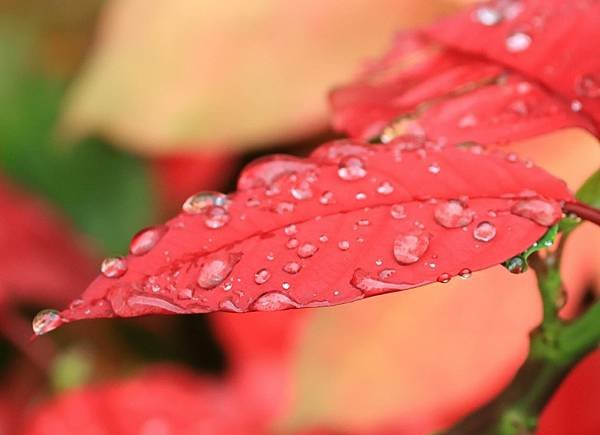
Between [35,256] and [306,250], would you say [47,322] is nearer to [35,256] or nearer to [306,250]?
[306,250]

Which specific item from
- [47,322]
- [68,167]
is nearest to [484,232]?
[47,322]

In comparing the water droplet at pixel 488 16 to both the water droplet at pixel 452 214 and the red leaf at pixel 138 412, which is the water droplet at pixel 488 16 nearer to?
the water droplet at pixel 452 214

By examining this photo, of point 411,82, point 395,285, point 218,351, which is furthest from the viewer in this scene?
point 218,351

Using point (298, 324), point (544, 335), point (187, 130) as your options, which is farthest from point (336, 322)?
point (544, 335)

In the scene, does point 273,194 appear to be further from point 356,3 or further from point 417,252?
point 356,3

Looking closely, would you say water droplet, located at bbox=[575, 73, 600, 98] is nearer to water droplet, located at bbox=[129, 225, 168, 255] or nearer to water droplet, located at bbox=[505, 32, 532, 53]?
water droplet, located at bbox=[505, 32, 532, 53]

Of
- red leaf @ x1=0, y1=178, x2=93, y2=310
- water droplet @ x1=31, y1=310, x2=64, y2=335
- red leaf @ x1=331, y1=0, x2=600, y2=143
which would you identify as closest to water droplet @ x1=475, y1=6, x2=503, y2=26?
red leaf @ x1=331, y1=0, x2=600, y2=143

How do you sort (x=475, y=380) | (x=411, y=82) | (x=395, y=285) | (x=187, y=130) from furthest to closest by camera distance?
(x=187, y=130)
(x=475, y=380)
(x=411, y=82)
(x=395, y=285)

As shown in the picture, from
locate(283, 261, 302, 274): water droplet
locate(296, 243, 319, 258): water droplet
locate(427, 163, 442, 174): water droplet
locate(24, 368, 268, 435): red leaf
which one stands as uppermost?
locate(283, 261, 302, 274): water droplet
